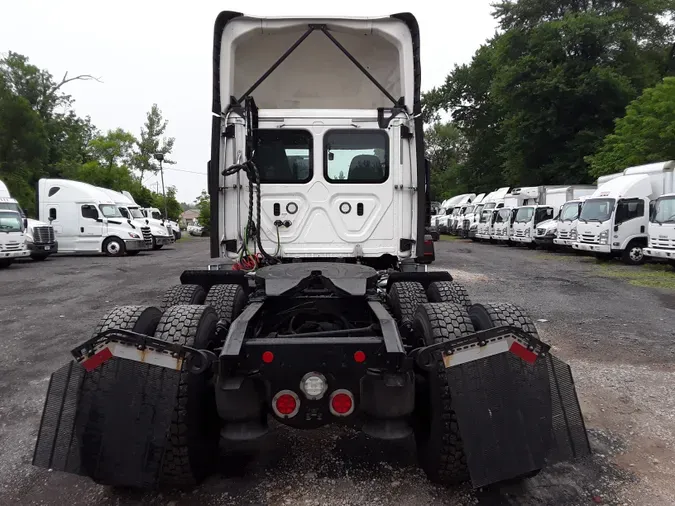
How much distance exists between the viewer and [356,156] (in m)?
5.06

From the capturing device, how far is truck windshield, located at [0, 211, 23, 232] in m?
16.3

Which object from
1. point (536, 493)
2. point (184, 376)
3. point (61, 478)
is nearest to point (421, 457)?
point (536, 493)

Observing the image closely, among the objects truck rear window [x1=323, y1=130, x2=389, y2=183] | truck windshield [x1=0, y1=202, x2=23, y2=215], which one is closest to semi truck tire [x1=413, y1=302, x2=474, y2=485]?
truck rear window [x1=323, y1=130, x2=389, y2=183]

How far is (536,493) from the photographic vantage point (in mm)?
2977

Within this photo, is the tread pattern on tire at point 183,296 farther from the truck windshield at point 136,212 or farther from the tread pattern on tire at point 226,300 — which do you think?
the truck windshield at point 136,212

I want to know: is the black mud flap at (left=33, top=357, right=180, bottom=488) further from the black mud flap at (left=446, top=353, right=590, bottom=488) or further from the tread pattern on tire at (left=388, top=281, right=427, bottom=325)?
the tread pattern on tire at (left=388, top=281, right=427, bottom=325)

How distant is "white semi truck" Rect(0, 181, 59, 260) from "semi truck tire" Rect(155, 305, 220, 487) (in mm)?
17400

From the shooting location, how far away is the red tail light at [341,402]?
2.70 metres

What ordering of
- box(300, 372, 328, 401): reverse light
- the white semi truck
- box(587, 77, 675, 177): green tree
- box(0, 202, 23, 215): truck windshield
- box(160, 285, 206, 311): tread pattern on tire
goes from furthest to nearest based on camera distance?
box(587, 77, 675, 177): green tree < the white semi truck < box(0, 202, 23, 215): truck windshield < box(160, 285, 206, 311): tread pattern on tire < box(300, 372, 328, 401): reverse light

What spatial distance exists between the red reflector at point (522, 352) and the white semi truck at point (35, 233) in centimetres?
1881

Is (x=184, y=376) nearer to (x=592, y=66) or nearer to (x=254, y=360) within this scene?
(x=254, y=360)

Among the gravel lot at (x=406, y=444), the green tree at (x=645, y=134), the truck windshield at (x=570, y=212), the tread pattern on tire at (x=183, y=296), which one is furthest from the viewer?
the green tree at (x=645, y=134)

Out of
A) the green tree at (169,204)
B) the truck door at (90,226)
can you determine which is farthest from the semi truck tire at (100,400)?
the green tree at (169,204)

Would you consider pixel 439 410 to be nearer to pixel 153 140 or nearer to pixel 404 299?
pixel 404 299
